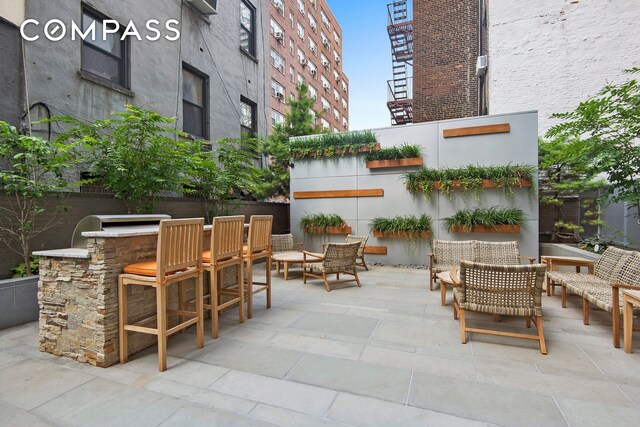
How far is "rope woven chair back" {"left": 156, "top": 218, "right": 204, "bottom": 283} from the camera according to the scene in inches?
97.1

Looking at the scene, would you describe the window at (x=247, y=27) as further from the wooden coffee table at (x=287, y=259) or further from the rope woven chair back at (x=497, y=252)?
the rope woven chair back at (x=497, y=252)

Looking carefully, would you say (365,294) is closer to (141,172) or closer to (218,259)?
(218,259)

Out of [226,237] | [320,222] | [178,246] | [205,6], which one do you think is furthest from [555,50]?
[178,246]

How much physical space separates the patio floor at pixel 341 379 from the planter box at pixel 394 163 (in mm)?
4417

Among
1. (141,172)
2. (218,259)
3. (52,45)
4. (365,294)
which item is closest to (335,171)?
(365,294)

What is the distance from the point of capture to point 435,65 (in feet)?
39.2

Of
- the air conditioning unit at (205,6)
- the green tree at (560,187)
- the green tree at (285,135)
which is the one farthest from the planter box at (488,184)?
the air conditioning unit at (205,6)

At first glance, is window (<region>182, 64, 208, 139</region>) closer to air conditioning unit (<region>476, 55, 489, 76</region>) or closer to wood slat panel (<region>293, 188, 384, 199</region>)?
wood slat panel (<region>293, 188, 384, 199</region>)

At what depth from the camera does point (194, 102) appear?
839 cm

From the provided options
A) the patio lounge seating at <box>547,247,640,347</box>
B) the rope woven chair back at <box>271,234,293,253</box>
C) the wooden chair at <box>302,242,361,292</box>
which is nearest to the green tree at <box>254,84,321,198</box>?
the rope woven chair back at <box>271,234,293,253</box>

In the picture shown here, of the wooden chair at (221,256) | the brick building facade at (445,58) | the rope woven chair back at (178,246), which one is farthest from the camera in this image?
the brick building facade at (445,58)

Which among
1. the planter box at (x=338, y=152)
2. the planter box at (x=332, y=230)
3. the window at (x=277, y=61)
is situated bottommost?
the planter box at (x=332, y=230)

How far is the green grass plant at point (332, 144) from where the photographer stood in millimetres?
7672

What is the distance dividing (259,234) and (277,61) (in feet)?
63.5
